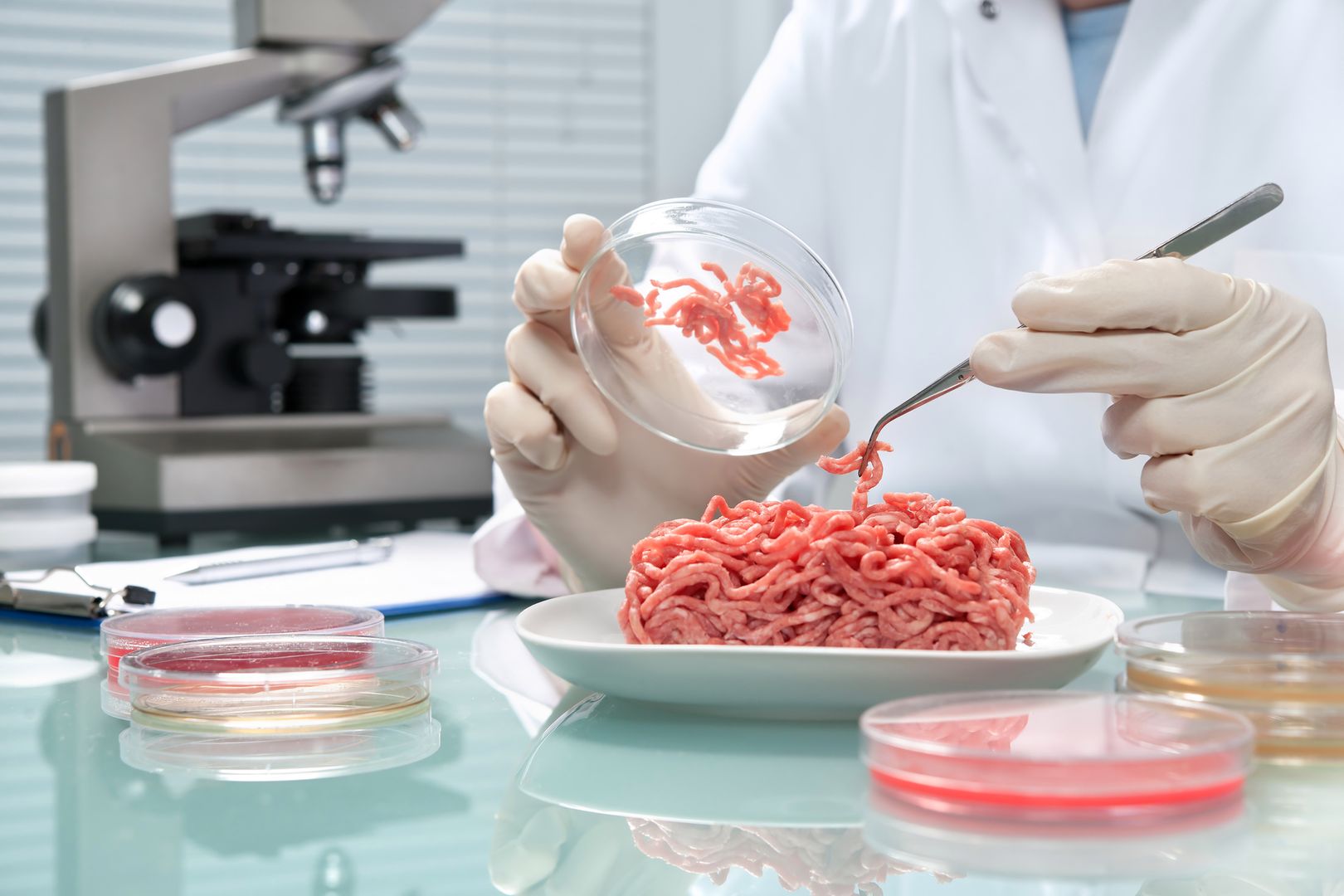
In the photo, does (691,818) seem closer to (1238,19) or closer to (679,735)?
(679,735)

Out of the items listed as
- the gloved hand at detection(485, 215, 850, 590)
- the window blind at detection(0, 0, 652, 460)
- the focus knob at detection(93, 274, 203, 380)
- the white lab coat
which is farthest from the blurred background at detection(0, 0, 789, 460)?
the gloved hand at detection(485, 215, 850, 590)

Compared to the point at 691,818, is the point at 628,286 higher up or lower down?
higher up

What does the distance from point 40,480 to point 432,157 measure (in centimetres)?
152

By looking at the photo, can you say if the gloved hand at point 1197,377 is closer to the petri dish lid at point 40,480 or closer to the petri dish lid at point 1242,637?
the petri dish lid at point 1242,637

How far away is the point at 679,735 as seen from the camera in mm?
663

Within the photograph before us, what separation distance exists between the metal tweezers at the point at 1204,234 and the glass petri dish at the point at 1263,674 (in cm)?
17

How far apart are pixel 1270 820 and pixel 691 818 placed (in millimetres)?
220

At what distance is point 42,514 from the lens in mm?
1417

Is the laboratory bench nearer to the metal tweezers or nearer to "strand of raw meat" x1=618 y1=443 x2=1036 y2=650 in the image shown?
"strand of raw meat" x1=618 y1=443 x2=1036 y2=650

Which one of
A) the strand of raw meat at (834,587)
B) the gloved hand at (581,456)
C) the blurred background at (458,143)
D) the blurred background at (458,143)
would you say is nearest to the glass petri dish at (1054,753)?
the strand of raw meat at (834,587)

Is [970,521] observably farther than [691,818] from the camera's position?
Yes

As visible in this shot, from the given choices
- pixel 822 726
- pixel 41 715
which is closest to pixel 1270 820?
pixel 822 726

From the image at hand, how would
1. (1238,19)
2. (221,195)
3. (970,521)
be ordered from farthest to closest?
(221,195) → (1238,19) → (970,521)

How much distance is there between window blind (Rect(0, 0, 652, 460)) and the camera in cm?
251
